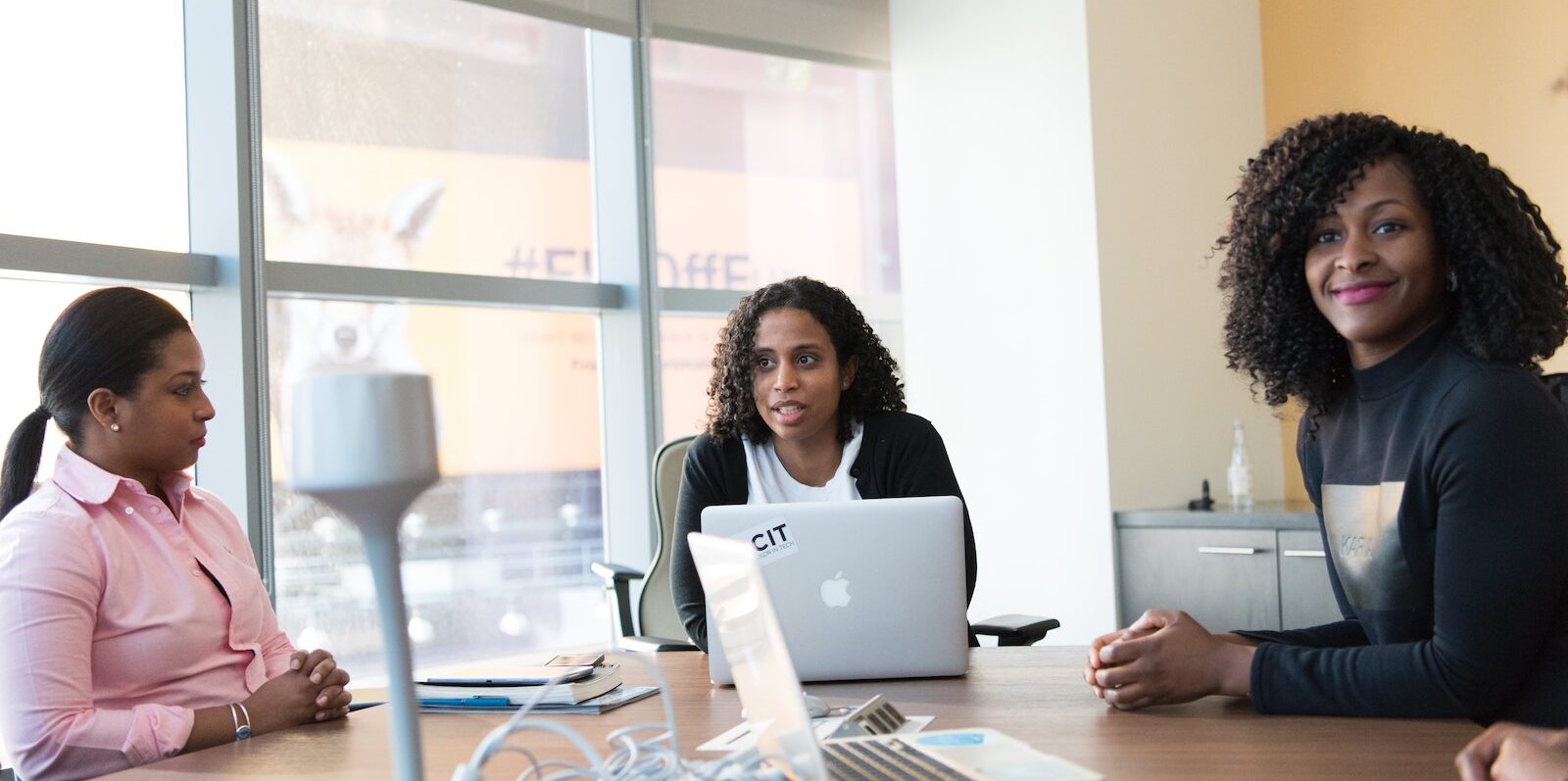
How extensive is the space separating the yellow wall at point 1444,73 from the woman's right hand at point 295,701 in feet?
10.9

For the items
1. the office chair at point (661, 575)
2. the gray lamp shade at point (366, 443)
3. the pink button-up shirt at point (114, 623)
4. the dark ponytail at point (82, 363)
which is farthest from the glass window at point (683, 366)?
the gray lamp shade at point (366, 443)

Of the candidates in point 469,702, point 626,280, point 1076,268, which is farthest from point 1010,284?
point 469,702

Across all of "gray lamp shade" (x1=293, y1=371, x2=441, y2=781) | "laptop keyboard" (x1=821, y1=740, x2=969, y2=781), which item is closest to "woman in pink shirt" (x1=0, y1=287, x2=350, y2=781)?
"laptop keyboard" (x1=821, y1=740, x2=969, y2=781)

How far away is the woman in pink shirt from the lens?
177cm

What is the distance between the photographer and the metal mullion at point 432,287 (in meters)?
3.71

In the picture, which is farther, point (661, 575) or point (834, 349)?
point (661, 575)

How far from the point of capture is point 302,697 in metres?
1.89

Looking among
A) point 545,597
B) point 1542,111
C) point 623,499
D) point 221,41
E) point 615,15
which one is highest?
point 615,15

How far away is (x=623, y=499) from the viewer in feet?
15.2

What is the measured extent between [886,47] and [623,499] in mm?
1872

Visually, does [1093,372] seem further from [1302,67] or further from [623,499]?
[623,499]

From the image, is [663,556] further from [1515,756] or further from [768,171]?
[1515,756]

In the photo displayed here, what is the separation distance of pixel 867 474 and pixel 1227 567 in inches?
62.0

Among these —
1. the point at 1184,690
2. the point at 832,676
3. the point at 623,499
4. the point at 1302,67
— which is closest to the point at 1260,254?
the point at 1184,690
